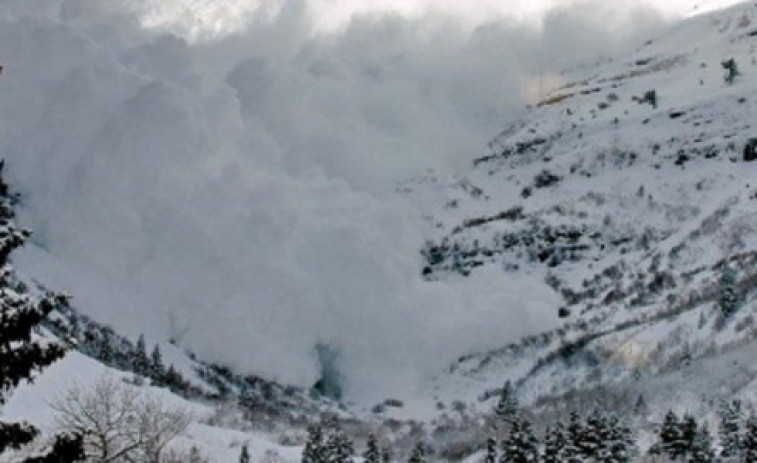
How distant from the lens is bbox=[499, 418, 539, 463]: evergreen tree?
12300 cm

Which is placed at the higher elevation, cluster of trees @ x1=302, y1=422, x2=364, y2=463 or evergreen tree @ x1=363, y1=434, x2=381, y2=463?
evergreen tree @ x1=363, y1=434, x2=381, y2=463

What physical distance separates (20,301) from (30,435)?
2.57 metres

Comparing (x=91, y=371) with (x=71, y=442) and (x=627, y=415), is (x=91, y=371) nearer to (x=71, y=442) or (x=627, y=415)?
(x=627, y=415)

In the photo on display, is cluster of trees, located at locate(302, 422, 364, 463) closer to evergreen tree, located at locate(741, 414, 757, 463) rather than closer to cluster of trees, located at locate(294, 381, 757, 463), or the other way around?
cluster of trees, located at locate(294, 381, 757, 463)

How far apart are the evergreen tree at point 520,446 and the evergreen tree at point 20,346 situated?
104960 mm

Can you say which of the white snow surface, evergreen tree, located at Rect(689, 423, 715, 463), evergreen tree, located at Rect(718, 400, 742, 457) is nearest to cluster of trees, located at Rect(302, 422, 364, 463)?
the white snow surface

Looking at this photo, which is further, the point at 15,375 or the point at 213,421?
the point at 213,421

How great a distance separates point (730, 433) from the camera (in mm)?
135875

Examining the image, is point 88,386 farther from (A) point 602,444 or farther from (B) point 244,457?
(A) point 602,444

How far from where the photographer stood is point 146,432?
6231 cm

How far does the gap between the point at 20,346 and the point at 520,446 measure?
106m

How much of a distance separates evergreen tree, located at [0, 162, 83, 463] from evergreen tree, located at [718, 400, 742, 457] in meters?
119

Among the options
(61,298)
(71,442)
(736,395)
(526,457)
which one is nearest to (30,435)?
(71,442)

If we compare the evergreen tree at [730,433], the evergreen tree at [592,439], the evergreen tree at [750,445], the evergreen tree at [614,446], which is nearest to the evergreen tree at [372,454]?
the evergreen tree at [614,446]
